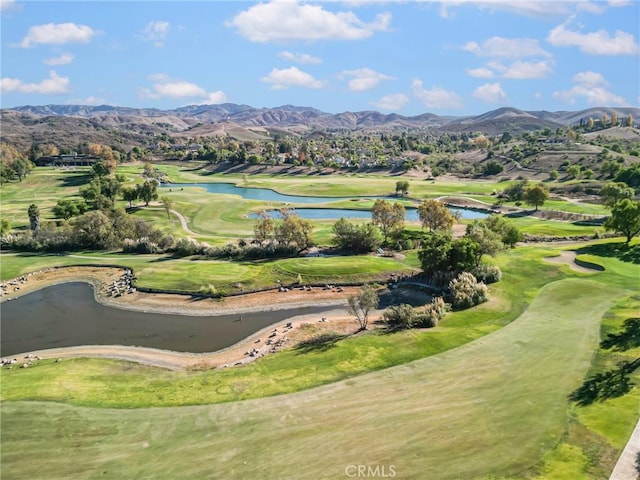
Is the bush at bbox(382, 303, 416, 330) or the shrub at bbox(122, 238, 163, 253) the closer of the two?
the bush at bbox(382, 303, 416, 330)

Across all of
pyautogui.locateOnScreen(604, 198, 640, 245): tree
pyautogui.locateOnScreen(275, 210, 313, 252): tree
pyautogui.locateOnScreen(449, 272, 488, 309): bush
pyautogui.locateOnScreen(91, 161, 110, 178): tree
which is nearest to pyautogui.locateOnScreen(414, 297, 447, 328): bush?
pyautogui.locateOnScreen(449, 272, 488, 309): bush

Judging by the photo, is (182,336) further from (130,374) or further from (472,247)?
(472,247)

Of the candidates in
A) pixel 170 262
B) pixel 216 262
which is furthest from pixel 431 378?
pixel 170 262

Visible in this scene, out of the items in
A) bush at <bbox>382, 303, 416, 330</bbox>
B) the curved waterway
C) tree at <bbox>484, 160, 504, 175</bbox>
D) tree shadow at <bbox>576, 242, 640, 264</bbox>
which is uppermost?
tree at <bbox>484, 160, 504, 175</bbox>

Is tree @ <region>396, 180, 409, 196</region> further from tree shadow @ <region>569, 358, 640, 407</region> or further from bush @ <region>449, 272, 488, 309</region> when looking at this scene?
tree shadow @ <region>569, 358, 640, 407</region>

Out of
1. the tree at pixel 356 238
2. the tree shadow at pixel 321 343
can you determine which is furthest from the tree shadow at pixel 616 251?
the tree shadow at pixel 321 343

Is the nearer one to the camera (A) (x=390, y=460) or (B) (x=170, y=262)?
(A) (x=390, y=460)

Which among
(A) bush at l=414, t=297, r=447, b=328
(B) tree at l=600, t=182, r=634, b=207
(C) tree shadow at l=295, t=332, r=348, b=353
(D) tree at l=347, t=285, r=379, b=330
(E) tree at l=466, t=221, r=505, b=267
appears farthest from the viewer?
(B) tree at l=600, t=182, r=634, b=207
